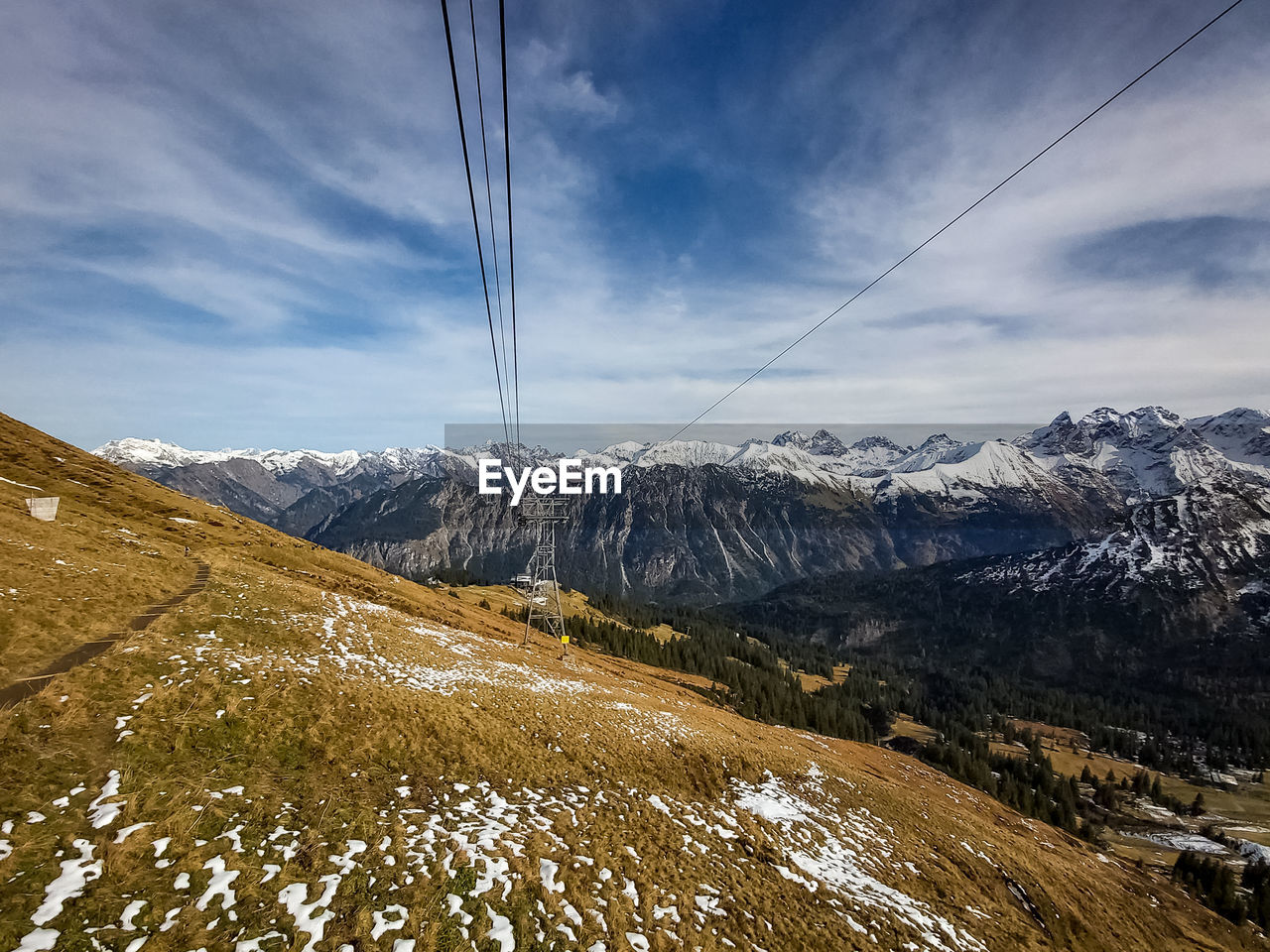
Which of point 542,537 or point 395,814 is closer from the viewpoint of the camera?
point 395,814

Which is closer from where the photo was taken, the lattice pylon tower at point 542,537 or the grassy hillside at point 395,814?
the grassy hillside at point 395,814

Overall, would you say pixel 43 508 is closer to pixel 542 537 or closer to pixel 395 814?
pixel 542 537

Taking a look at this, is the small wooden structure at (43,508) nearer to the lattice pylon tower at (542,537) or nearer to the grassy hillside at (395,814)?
the grassy hillside at (395,814)

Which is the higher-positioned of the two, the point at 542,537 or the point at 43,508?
the point at 43,508

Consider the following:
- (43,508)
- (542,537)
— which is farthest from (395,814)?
(43,508)

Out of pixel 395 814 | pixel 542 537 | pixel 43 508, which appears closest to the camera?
pixel 395 814

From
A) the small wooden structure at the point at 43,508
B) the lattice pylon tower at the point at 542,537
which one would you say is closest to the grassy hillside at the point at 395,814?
the small wooden structure at the point at 43,508

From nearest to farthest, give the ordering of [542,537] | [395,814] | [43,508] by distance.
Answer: [395,814]
[43,508]
[542,537]

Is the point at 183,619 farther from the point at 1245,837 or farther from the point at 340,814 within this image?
the point at 1245,837

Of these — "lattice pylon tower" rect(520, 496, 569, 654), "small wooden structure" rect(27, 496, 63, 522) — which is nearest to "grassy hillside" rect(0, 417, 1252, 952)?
"small wooden structure" rect(27, 496, 63, 522)
